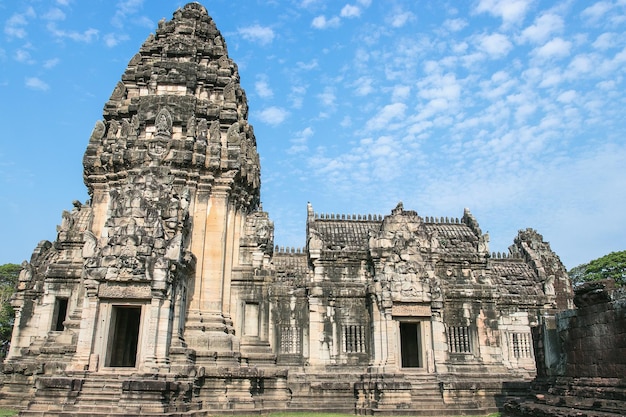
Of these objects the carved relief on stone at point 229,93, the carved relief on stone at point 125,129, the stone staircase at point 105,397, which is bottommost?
the stone staircase at point 105,397

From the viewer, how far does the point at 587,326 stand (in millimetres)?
11852

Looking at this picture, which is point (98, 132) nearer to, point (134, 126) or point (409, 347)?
point (134, 126)

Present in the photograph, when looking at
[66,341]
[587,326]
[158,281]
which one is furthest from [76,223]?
[587,326]

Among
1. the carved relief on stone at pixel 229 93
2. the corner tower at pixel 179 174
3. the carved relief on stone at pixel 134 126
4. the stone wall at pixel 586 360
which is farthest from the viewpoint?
the carved relief on stone at pixel 229 93

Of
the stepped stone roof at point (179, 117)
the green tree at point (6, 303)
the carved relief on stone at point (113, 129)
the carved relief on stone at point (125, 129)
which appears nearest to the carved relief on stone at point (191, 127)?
the stepped stone roof at point (179, 117)

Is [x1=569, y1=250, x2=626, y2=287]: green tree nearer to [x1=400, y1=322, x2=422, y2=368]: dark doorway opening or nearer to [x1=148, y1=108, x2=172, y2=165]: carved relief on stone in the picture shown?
[x1=400, y1=322, x2=422, y2=368]: dark doorway opening

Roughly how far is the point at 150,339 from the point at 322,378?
25.1 ft

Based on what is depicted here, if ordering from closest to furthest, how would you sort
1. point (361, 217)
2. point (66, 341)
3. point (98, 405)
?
point (98, 405), point (66, 341), point (361, 217)

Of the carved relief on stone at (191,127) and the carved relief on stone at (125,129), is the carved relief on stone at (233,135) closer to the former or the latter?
the carved relief on stone at (191,127)

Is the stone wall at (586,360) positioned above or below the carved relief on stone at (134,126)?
below

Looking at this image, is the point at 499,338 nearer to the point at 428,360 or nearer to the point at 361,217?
the point at 428,360

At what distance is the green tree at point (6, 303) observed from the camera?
46250 mm

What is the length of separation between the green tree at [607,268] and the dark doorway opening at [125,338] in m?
41.2

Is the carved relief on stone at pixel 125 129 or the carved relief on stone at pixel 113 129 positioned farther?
the carved relief on stone at pixel 113 129
